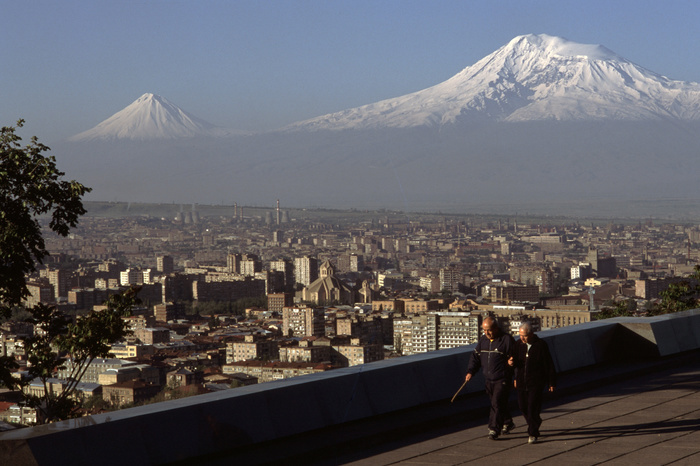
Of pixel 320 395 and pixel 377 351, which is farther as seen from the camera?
pixel 377 351

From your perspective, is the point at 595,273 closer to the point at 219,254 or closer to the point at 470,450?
the point at 219,254

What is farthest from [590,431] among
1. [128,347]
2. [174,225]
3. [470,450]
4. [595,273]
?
[174,225]

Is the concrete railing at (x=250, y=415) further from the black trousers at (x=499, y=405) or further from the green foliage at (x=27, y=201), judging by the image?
the green foliage at (x=27, y=201)

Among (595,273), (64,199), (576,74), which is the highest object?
(576,74)

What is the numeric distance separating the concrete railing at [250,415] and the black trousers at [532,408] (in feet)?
2.02

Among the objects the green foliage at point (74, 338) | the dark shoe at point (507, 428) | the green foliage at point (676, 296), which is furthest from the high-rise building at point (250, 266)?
the dark shoe at point (507, 428)

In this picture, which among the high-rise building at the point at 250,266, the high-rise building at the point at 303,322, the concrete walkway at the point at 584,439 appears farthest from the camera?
the high-rise building at the point at 250,266

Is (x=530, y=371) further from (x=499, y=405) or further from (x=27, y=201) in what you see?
(x=27, y=201)

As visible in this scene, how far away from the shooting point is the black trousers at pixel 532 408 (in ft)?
17.5

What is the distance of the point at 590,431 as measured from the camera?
18.2 ft

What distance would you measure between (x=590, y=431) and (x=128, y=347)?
29.7 m

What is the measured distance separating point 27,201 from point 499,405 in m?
3.87

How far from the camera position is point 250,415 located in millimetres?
5094

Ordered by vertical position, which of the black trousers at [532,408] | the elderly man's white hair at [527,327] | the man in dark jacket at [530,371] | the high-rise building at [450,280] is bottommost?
the high-rise building at [450,280]
